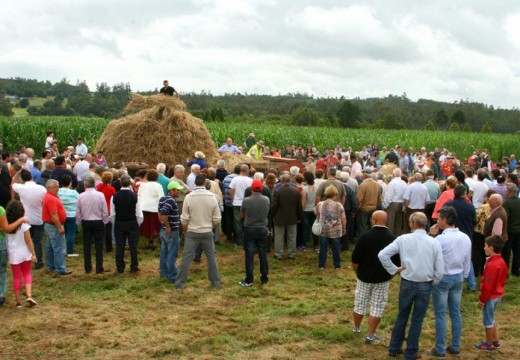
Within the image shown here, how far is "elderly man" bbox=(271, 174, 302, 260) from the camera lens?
1161 cm

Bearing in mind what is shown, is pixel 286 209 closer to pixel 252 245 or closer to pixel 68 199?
pixel 252 245

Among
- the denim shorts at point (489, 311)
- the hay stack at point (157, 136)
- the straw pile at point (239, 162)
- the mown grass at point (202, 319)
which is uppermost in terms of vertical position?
the hay stack at point (157, 136)

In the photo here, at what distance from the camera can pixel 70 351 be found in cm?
716

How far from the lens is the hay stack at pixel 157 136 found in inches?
640

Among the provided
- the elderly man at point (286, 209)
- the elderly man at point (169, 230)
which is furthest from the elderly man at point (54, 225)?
the elderly man at point (286, 209)

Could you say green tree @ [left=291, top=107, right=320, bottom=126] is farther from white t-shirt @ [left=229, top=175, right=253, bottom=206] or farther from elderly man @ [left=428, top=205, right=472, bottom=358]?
elderly man @ [left=428, top=205, right=472, bottom=358]

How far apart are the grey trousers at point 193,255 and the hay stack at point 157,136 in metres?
6.82

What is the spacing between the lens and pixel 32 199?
10.2 m

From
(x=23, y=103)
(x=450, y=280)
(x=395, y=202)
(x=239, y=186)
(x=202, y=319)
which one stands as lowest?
(x=202, y=319)

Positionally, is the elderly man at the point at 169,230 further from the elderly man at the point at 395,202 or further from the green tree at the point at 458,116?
the green tree at the point at 458,116

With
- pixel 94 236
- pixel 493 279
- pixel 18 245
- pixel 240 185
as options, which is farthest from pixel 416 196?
pixel 18 245

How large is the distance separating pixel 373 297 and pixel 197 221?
345cm

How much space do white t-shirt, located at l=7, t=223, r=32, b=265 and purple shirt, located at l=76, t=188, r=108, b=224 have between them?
1.71 metres

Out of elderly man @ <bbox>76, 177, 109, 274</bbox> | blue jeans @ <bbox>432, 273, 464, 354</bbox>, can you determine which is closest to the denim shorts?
blue jeans @ <bbox>432, 273, 464, 354</bbox>
